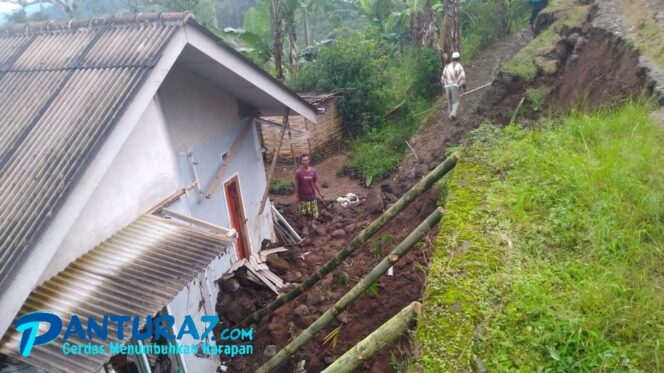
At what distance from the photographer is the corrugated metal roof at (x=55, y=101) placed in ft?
11.5

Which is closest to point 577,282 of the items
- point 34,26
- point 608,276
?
point 608,276

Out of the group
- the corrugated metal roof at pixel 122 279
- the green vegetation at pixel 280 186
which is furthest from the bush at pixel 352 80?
the corrugated metal roof at pixel 122 279

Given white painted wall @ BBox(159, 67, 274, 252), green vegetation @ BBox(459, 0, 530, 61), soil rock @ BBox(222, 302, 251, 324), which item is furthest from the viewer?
green vegetation @ BBox(459, 0, 530, 61)

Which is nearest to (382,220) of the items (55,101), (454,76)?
(55,101)

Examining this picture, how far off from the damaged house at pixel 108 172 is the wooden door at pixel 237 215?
3.10ft

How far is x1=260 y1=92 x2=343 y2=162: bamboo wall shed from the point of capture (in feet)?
49.1

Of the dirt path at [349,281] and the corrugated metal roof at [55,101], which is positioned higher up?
the corrugated metal roof at [55,101]

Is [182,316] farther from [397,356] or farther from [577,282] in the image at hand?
[577,282]

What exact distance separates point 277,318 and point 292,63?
13335 millimetres

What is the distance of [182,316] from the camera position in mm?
5660

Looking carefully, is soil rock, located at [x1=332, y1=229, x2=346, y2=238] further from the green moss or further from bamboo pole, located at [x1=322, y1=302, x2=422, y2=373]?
bamboo pole, located at [x1=322, y1=302, x2=422, y2=373]

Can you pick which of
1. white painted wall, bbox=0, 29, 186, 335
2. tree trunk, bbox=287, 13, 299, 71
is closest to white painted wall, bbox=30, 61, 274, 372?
white painted wall, bbox=0, 29, 186, 335

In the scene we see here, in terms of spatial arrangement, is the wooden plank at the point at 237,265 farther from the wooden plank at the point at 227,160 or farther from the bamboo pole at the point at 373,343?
the bamboo pole at the point at 373,343

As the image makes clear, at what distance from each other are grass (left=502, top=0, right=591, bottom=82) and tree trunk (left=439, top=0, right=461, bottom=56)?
2.56 m
